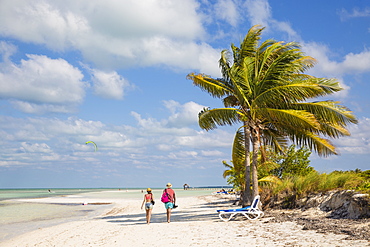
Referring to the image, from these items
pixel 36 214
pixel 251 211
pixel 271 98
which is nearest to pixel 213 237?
pixel 251 211

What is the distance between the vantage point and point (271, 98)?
46.4 feet

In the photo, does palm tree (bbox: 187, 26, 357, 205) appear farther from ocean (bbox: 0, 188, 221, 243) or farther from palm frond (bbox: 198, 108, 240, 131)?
ocean (bbox: 0, 188, 221, 243)

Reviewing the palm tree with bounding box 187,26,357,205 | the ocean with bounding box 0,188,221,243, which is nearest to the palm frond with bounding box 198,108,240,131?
the palm tree with bounding box 187,26,357,205

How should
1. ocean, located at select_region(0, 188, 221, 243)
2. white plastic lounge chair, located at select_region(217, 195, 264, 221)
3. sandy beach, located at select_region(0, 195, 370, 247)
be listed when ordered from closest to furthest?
sandy beach, located at select_region(0, 195, 370, 247) < white plastic lounge chair, located at select_region(217, 195, 264, 221) < ocean, located at select_region(0, 188, 221, 243)

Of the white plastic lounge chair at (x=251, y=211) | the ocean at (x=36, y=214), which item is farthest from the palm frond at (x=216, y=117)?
the ocean at (x=36, y=214)

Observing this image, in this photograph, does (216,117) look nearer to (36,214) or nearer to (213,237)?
(213,237)

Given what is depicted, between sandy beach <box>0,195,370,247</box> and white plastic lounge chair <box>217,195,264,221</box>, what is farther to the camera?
white plastic lounge chair <box>217,195,264,221</box>

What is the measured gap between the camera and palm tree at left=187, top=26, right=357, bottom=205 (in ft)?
44.8

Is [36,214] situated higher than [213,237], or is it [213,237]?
[213,237]

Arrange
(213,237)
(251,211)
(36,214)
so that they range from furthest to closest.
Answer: (36,214), (251,211), (213,237)

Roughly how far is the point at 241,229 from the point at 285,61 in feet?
23.9

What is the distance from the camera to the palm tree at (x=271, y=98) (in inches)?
537

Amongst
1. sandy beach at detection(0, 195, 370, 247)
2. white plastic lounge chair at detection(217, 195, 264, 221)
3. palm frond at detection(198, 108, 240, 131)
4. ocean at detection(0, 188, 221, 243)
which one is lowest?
ocean at detection(0, 188, 221, 243)

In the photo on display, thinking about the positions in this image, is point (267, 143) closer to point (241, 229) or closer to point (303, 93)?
point (303, 93)
